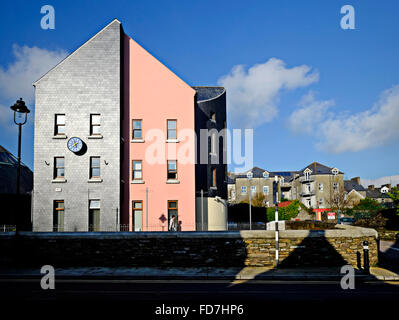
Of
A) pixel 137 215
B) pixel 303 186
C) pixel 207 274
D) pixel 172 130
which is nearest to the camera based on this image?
pixel 207 274

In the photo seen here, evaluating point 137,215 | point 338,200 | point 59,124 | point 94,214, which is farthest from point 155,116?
point 338,200

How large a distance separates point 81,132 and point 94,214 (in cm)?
603

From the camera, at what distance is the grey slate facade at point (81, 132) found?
23922 mm

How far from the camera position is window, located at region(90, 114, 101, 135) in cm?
2486

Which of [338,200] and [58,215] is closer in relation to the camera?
[58,215]

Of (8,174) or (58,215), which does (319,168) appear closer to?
(8,174)

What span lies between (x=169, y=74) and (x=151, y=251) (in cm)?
1578

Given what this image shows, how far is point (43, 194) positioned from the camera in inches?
944

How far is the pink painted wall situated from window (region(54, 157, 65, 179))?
4413 millimetres

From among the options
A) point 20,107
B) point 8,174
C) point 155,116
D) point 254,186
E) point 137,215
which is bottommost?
point 137,215

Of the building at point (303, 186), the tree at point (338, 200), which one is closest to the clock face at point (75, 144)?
the building at point (303, 186)

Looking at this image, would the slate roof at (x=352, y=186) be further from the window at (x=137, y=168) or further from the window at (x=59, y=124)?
the window at (x=59, y=124)

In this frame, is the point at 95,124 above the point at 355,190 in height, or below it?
above

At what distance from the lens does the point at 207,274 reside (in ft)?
40.7
